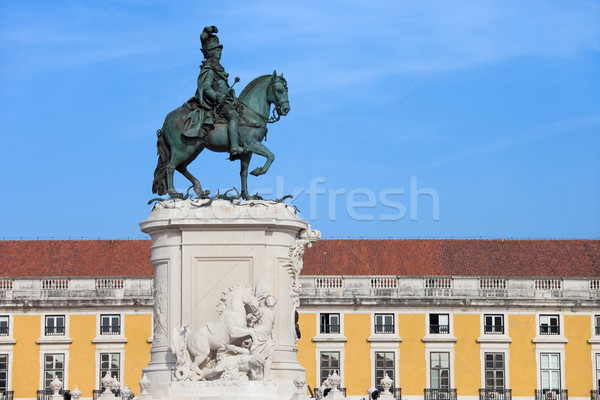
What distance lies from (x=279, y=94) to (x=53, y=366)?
43.1 m

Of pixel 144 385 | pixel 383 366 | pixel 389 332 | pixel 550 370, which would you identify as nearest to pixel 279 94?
pixel 144 385

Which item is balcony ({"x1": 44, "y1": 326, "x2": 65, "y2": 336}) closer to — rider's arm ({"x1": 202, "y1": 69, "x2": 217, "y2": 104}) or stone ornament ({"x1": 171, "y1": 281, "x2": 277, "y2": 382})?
rider's arm ({"x1": 202, "y1": 69, "x2": 217, "y2": 104})

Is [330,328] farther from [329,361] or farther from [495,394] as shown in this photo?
[495,394]

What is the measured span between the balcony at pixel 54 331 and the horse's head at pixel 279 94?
4266 cm

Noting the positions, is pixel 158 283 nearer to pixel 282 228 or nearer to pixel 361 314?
pixel 282 228

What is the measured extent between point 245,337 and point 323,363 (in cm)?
4364

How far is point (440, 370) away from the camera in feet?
214

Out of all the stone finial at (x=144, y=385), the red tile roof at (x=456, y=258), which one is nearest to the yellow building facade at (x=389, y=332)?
the red tile roof at (x=456, y=258)

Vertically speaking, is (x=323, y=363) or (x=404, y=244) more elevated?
(x=404, y=244)

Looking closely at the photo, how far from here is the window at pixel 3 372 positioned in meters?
64.4

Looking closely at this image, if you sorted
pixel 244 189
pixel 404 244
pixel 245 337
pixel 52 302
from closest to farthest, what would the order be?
pixel 245 337 → pixel 244 189 → pixel 52 302 → pixel 404 244

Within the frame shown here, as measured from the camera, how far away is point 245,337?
22109 millimetres

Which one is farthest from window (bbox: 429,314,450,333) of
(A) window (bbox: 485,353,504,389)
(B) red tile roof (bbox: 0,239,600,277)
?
(B) red tile roof (bbox: 0,239,600,277)

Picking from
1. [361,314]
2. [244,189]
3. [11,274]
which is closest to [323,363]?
[361,314]
